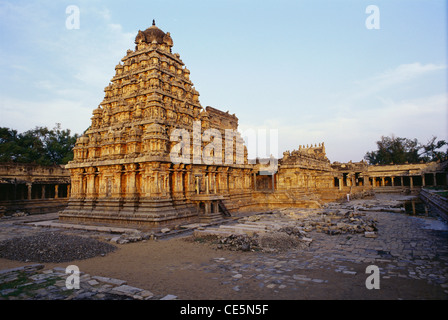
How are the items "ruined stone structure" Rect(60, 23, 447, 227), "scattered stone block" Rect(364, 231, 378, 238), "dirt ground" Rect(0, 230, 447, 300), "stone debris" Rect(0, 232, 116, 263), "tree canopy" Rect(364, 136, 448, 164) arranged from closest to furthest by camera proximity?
"dirt ground" Rect(0, 230, 447, 300) → "stone debris" Rect(0, 232, 116, 263) → "scattered stone block" Rect(364, 231, 378, 238) → "ruined stone structure" Rect(60, 23, 447, 227) → "tree canopy" Rect(364, 136, 448, 164)

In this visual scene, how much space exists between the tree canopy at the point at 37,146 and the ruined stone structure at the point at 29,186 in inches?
381

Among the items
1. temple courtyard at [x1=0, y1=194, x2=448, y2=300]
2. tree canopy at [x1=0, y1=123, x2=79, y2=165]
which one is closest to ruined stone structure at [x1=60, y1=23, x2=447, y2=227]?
temple courtyard at [x1=0, y1=194, x2=448, y2=300]

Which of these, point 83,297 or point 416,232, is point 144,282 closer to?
point 83,297

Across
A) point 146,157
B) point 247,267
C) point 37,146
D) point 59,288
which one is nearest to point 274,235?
point 247,267

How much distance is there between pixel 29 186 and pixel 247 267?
31084 mm

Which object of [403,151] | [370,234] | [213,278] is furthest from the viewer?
[403,151]

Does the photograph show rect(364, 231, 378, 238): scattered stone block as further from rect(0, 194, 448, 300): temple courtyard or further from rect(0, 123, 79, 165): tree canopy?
rect(0, 123, 79, 165): tree canopy

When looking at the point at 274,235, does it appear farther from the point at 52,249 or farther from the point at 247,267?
the point at 52,249

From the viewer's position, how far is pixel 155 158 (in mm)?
17547

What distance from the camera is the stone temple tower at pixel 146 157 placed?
59.6 ft

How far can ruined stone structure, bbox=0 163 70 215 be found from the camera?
93.3ft

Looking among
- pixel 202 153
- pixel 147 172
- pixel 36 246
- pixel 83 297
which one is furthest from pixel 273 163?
pixel 83 297

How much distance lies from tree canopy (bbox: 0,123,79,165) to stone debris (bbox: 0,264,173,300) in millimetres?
38387

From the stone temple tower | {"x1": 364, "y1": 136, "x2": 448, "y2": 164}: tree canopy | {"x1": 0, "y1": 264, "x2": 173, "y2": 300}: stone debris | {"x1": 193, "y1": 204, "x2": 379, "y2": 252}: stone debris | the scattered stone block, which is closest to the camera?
{"x1": 0, "y1": 264, "x2": 173, "y2": 300}: stone debris
